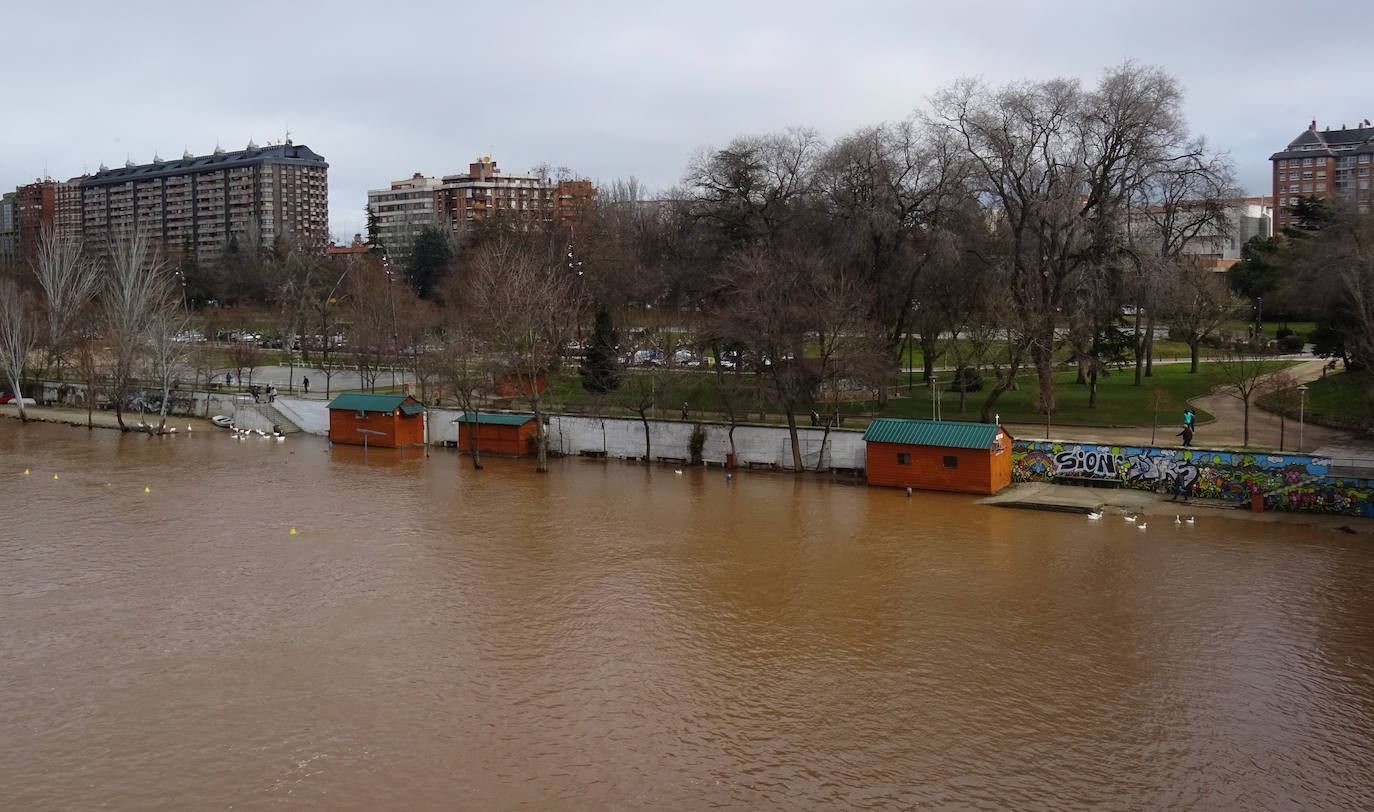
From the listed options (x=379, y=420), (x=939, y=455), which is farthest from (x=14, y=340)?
(x=939, y=455)

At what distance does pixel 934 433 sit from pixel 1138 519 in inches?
276

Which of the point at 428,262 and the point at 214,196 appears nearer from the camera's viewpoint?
the point at 428,262

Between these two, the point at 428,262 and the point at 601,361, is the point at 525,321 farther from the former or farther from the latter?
the point at 428,262

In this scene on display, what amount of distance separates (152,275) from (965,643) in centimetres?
5154

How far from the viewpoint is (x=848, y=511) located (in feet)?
100

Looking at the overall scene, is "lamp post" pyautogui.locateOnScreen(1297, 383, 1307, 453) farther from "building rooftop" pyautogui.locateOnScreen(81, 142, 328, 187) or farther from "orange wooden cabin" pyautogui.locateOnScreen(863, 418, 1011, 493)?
"building rooftop" pyautogui.locateOnScreen(81, 142, 328, 187)

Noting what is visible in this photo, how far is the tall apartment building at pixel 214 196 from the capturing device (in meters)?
137

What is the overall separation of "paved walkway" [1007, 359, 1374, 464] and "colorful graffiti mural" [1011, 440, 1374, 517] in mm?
1786

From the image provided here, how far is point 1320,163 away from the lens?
110 meters

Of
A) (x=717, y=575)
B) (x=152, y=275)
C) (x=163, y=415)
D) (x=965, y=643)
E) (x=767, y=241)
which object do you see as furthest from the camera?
(x=152, y=275)

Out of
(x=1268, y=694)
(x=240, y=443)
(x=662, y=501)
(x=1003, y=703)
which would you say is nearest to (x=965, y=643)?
(x=1003, y=703)

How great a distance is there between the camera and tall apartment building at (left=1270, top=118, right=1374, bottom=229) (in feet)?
350

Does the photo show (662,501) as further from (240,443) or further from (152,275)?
(152,275)

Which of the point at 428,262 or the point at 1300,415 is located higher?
the point at 428,262
